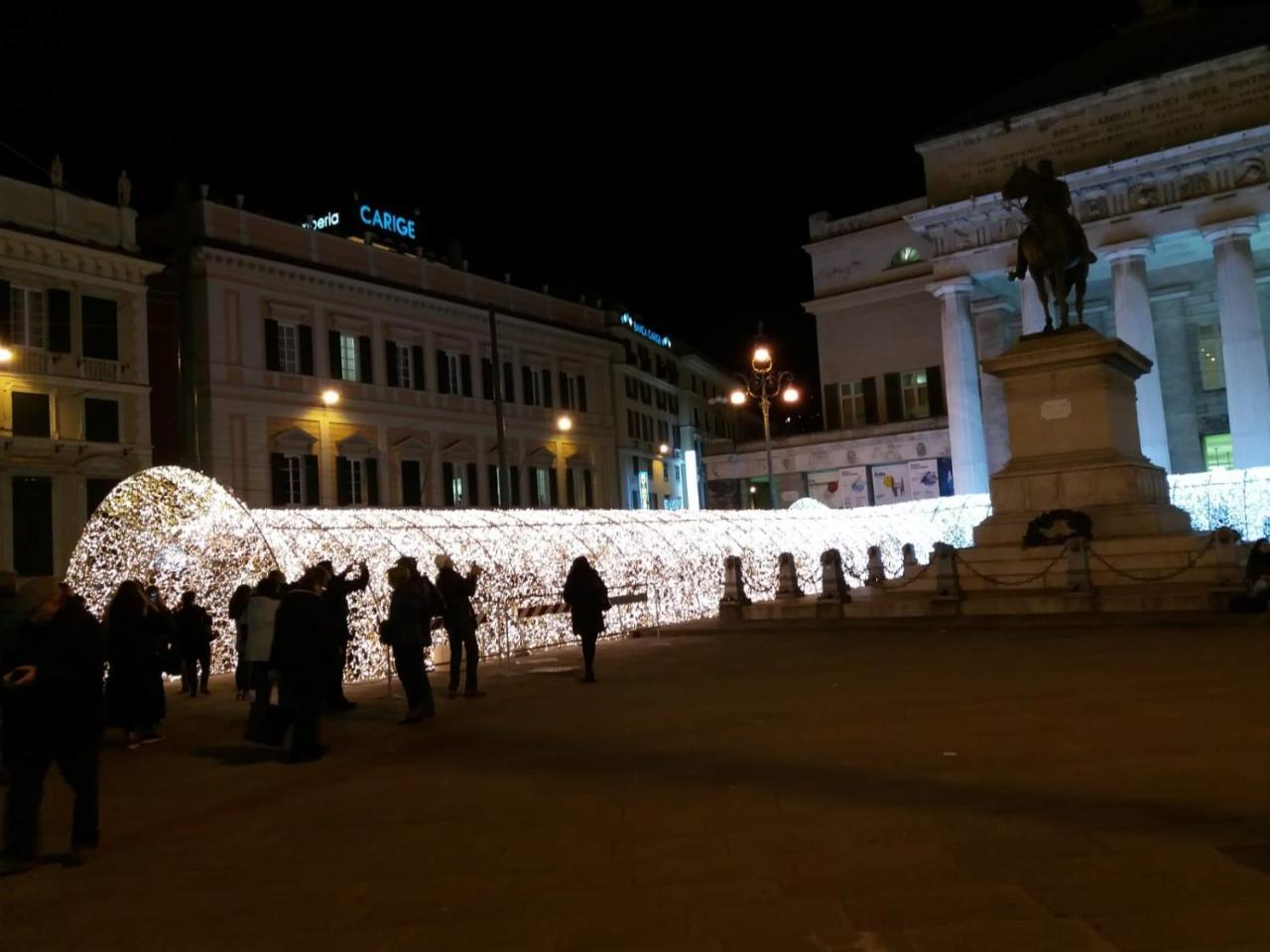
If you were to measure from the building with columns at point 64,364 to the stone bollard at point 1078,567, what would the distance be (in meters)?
30.2

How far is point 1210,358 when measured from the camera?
143 ft

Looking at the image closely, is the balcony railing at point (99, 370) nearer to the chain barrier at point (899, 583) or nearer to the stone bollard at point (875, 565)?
the stone bollard at point (875, 565)

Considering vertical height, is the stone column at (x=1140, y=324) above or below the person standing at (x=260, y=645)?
above

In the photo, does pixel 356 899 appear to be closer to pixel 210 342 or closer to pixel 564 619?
pixel 564 619

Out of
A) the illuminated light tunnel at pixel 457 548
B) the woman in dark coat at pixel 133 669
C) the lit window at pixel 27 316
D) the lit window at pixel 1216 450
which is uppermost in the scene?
the lit window at pixel 27 316

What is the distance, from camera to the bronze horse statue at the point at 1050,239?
2383 cm

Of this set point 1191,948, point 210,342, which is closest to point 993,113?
point 210,342

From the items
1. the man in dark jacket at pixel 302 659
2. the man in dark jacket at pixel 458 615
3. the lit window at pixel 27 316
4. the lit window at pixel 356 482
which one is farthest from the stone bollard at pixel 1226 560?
the lit window at pixel 356 482

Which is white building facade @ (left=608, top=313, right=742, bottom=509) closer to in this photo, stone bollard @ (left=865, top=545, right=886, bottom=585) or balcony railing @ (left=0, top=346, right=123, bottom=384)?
balcony railing @ (left=0, top=346, right=123, bottom=384)

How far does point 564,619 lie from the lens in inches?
854

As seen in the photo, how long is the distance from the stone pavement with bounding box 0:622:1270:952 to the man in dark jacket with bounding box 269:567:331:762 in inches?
16.5

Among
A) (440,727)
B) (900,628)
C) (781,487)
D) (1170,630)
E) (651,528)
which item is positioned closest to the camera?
(440,727)

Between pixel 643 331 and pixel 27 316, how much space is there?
40.5 metres

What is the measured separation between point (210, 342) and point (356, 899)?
38037 millimetres
